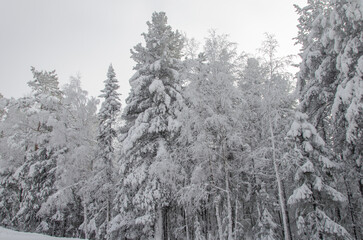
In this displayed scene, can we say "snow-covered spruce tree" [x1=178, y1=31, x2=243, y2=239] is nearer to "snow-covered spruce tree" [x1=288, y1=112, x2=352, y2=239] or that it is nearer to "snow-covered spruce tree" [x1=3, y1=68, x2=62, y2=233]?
"snow-covered spruce tree" [x1=288, y1=112, x2=352, y2=239]

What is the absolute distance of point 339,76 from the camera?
13719 mm

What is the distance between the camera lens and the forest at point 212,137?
12.2 meters

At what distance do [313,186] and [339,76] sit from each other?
597cm

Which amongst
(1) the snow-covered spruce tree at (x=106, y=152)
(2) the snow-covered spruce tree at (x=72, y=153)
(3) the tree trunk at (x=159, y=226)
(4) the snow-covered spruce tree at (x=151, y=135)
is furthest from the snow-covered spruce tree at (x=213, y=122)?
(2) the snow-covered spruce tree at (x=72, y=153)

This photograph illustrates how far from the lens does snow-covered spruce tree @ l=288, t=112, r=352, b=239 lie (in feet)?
44.2

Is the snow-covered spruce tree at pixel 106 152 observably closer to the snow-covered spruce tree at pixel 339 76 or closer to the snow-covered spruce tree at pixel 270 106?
the snow-covered spruce tree at pixel 270 106

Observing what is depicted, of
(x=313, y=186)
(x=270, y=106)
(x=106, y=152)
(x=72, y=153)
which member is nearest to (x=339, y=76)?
(x=270, y=106)

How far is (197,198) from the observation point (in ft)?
39.0

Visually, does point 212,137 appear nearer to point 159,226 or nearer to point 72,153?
point 159,226

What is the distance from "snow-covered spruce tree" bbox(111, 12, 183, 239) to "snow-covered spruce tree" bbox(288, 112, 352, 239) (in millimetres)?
6602

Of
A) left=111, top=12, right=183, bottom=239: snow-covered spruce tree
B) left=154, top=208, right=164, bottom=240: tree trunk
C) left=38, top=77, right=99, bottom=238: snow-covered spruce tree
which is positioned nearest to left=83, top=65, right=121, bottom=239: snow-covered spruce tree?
left=38, top=77, right=99, bottom=238: snow-covered spruce tree

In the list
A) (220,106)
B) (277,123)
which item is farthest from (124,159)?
(277,123)

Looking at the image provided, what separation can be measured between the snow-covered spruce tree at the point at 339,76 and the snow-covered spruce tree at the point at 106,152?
14786 millimetres

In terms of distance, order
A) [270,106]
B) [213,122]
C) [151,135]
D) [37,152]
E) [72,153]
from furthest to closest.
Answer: [37,152], [72,153], [151,135], [270,106], [213,122]
